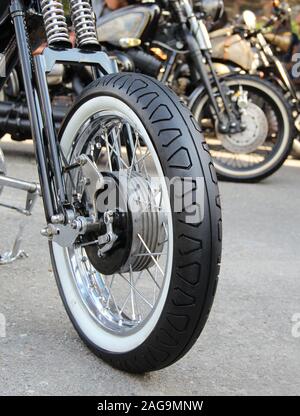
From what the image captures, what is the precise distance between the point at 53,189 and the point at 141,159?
1.02ft

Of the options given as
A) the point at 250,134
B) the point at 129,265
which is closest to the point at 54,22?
the point at 129,265

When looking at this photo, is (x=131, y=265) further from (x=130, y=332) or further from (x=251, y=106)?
(x=251, y=106)

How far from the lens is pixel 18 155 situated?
6406 millimetres

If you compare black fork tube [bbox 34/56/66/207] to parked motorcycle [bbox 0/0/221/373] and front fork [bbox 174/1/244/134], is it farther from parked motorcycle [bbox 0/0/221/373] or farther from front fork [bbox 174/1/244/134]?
front fork [bbox 174/1/244/134]

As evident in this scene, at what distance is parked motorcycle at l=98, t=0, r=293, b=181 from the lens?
19.5 ft

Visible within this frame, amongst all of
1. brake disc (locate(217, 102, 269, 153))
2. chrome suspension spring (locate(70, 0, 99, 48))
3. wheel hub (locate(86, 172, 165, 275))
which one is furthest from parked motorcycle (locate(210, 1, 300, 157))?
wheel hub (locate(86, 172, 165, 275))

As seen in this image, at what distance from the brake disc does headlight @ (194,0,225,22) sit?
33.3 inches

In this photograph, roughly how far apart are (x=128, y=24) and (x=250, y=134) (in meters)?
1.28

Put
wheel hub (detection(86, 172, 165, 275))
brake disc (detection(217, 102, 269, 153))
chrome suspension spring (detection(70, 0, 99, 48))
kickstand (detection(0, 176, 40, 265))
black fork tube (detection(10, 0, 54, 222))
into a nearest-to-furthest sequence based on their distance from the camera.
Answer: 1. wheel hub (detection(86, 172, 165, 275))
2. black fork tube (detection(10, 0, 54, 222))
3. chrome suspension spring (detection(70, 0, 99, 48))
4. kickstand (detection(0, 176, 40, 265))
5. brake disc (detection(217, 102, 269, 153))

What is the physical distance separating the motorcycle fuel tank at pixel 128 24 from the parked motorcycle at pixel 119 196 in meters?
3.07

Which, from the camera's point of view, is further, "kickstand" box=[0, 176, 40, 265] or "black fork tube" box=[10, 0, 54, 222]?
"kickstand" box=[0, 176, 40, 265]

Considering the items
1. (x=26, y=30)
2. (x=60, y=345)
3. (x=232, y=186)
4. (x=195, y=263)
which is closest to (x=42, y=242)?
(x=60, y=345)

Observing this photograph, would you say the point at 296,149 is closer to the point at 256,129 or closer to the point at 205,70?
the point at 256,129

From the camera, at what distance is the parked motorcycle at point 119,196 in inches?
87.2
